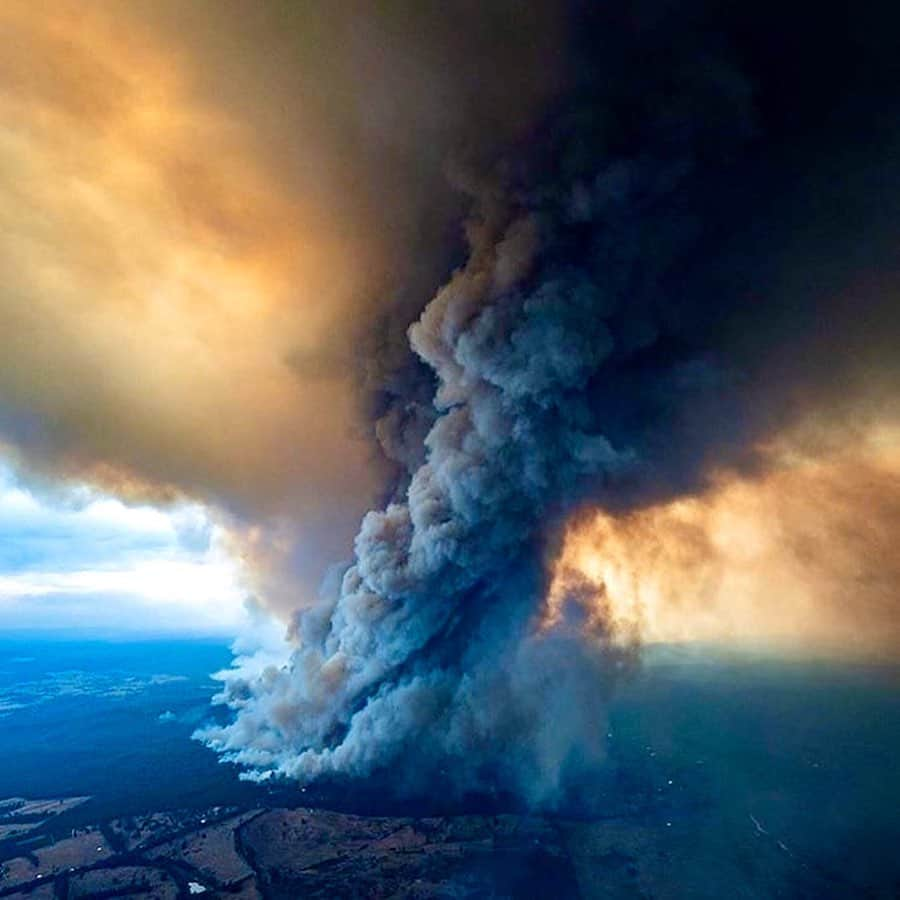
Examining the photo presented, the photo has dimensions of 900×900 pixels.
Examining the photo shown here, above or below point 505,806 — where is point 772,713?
above

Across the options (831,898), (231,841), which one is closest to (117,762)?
(231,841)

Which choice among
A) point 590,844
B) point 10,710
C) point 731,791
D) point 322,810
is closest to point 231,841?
point 322,810

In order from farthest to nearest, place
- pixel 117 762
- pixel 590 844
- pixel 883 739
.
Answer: pixel 883 739
pixel 117 762
pixel 590 844

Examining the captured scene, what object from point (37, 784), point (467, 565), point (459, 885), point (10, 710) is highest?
point (10, 710)

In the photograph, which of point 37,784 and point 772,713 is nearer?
point 37,784

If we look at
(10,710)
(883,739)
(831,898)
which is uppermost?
(10,710)

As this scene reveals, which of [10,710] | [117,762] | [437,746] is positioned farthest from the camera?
[10,710]

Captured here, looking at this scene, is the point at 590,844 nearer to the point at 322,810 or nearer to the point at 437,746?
the point at 437,746

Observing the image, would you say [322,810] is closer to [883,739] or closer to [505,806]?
[505,806]

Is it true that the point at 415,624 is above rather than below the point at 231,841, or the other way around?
above
